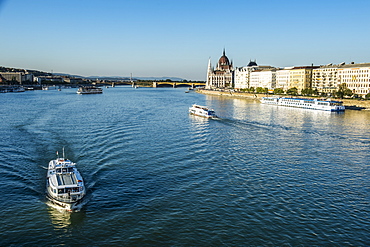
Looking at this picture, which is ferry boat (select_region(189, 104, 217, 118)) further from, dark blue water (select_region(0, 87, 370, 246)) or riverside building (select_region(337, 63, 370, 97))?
riverside building (select_region(337, 63, 370, 97))

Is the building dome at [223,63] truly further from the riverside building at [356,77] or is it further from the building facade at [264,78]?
the riverside building at [356,77]

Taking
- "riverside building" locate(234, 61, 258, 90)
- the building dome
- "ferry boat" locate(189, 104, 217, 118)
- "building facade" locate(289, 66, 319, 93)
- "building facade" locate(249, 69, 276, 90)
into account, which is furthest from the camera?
the building dome

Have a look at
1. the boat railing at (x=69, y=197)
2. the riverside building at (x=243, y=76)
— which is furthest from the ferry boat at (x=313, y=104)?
the riverside building at (x=243, y=76)

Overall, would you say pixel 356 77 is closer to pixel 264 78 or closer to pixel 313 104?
pixel 313 104

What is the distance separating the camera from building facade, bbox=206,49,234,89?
421 feet

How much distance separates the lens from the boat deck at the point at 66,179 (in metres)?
11.7

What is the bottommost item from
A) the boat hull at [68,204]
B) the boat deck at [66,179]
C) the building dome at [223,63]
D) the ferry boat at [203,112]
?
the boat hull at [68,204]

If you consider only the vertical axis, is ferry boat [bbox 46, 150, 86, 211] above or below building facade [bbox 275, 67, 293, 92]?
below

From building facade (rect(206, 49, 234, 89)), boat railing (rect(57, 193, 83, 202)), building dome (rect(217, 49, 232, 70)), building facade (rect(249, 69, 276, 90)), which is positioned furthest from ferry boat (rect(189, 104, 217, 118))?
building dome (rect(217, 49, 232, 70))

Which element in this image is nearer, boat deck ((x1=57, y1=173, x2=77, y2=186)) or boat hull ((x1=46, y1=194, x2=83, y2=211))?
boat hull ((x1=46, y1=194, x2=83, y2=211))

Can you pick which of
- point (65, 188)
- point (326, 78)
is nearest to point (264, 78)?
point (326, 78)

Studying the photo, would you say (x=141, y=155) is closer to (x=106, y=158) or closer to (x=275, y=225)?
(x=106, y=158)

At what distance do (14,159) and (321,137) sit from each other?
60.3ft

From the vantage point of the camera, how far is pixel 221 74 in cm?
13238
